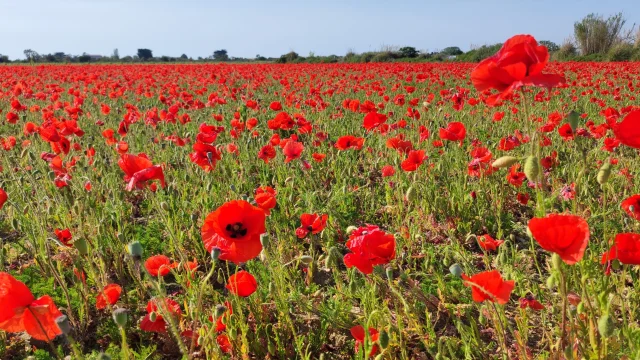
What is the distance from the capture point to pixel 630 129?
Result: 1.34 m

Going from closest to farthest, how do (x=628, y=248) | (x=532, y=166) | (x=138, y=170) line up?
1. (x=532, y=166)
2. (x=628, y=248)
3. (x=138, y=170)

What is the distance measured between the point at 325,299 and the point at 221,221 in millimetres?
1052

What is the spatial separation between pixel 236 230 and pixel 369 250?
460 millimetres

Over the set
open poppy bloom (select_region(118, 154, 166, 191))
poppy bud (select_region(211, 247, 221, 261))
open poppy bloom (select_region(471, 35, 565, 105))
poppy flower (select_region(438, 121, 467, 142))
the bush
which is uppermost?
the bush

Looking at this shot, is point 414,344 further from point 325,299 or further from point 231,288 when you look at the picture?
point 231,288

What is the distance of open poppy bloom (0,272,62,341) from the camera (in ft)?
4.24

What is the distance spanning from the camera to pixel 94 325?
233cm

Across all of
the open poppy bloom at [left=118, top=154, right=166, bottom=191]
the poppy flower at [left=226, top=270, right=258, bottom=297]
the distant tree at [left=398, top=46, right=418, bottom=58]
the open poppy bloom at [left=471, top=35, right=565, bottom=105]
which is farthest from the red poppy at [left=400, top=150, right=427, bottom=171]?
the distant tree at [left=398, top=46, right=418, bottom=58]

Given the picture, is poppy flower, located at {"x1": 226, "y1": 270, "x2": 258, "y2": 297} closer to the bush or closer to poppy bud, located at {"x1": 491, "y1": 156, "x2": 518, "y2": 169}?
poppy bud, located at {"x1": 491, "y1": 156, "x2": 518, "y2": 169}

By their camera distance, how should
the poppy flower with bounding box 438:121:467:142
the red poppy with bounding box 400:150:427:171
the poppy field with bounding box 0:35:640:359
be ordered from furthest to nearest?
the poppy flower with bounding box 438:121:467:142, the red poppy with bounding box 400:150:427:171, the poppy field with bounding box 0:35:640:359

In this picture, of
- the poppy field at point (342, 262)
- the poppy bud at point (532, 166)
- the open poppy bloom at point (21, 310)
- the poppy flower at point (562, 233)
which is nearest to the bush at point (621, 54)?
the poppy field at point (342, 262)

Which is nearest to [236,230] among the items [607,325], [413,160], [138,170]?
[138,170]

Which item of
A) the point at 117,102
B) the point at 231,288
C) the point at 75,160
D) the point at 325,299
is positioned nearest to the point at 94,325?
the point at 231,288

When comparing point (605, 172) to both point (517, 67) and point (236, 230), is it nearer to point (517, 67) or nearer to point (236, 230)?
point (517, 67)
